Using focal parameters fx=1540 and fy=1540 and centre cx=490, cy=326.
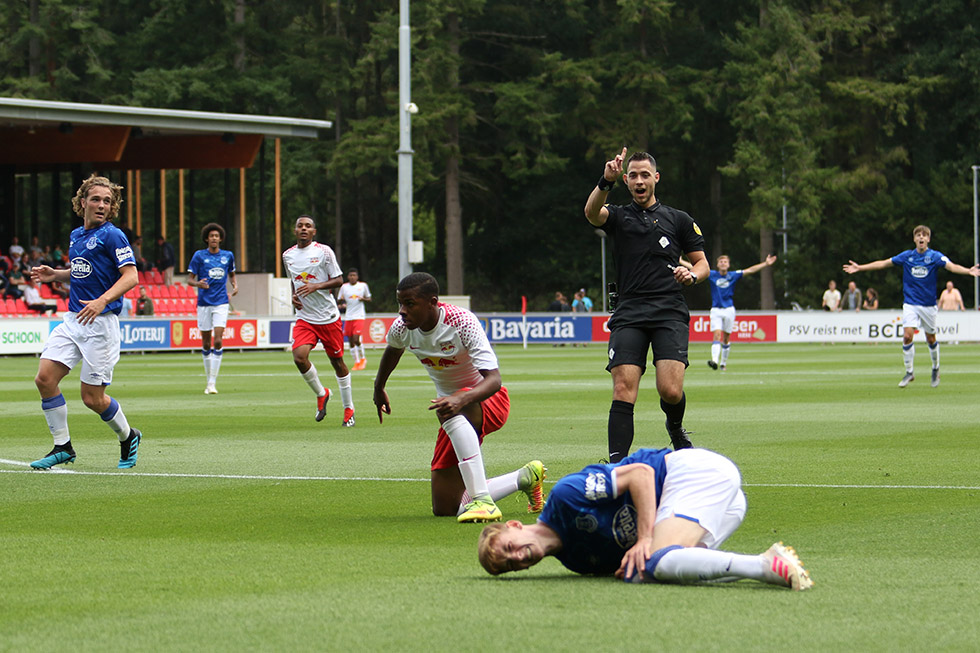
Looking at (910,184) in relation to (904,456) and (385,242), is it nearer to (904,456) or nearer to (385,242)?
(385,242)

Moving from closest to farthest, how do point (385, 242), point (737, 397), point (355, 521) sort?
point (355, 521) < point (737, 397) < point (385, 242)

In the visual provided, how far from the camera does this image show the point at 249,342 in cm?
4350

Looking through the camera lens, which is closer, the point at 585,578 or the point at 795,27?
the point at 585,578

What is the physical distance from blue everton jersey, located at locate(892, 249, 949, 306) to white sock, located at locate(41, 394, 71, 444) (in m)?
13.3

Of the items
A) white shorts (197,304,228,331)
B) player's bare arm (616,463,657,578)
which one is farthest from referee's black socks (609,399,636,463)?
white shorts (197,304,228,331)

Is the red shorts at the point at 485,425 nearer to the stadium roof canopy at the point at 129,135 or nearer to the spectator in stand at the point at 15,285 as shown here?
the spectator in stand at the point at 15,285

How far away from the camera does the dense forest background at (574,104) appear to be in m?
67.7

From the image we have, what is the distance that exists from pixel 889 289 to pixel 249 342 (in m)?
36.5

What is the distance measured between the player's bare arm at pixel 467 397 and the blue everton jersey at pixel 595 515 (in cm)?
169

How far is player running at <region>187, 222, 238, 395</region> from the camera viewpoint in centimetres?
2239

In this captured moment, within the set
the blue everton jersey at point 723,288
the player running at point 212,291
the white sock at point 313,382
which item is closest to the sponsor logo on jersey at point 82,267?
the white sock at point 313,382

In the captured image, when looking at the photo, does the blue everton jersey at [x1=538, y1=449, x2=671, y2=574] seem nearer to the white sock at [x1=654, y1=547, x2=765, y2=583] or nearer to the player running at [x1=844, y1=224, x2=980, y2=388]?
the white sock at [x1=654, y1=547, x2=765, y2=583]

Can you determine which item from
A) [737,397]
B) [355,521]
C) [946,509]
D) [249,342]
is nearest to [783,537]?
[946,509]

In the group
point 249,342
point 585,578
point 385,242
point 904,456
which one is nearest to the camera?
point 585,578
